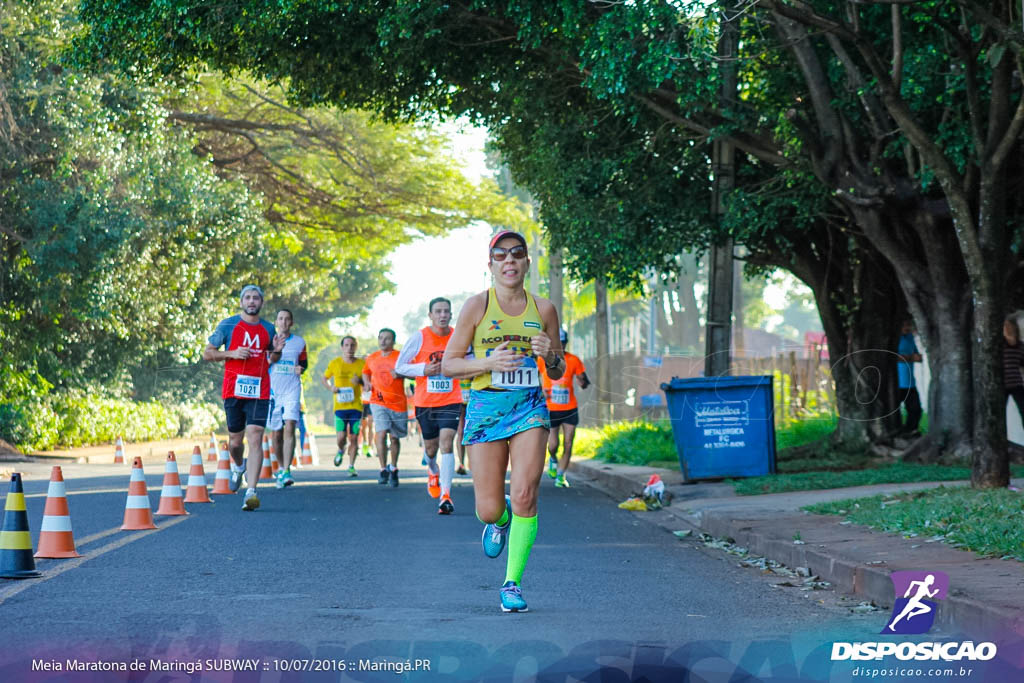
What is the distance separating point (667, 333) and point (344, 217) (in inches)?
1617

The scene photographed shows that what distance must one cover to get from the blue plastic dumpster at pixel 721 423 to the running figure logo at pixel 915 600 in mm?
7537

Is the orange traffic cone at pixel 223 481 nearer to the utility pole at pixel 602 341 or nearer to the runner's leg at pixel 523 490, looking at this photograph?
the runner's leg at pixel 523 490

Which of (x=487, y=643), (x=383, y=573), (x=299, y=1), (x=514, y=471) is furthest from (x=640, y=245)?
(x=487, y=643)

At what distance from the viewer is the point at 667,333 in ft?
237

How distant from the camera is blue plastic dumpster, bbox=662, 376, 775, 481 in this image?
15.0 meters

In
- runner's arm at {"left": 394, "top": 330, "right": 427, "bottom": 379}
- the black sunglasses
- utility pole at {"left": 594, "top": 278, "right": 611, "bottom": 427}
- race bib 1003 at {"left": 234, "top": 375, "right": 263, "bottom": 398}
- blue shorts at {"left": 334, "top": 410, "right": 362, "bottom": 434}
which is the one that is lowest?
blue shorts at {"left": 334, "top": 410, "right": 362, "bottom": 434}

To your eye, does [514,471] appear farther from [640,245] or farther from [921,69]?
[640,245]

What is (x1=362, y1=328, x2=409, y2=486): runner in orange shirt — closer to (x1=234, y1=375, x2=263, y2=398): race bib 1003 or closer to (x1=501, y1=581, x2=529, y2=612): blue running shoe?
(x1=234, y1=375, x2=263, y2=398): race bib 1003

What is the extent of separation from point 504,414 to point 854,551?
3157mm

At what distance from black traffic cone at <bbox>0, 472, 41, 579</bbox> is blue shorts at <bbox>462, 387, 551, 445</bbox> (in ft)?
9.11

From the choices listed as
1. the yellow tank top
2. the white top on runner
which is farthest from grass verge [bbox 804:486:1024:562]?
the white top on runner

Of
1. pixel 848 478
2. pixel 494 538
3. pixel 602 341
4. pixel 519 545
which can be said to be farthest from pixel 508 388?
pixel 602 341

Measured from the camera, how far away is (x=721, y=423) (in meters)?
15.2

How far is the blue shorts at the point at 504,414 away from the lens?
6.85m
